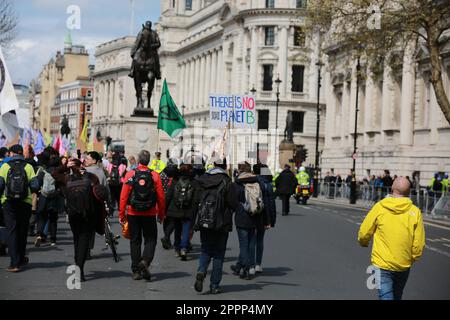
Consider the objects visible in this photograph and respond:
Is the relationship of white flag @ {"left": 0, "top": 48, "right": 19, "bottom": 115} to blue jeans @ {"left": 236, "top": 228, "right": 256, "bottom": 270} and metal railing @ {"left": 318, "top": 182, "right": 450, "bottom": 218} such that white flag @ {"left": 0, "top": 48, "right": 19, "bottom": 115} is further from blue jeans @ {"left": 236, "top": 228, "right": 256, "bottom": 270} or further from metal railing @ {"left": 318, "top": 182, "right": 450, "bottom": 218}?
metal railing @ {"left": 318, "top": 182, "right": 450, "bottom": 218}

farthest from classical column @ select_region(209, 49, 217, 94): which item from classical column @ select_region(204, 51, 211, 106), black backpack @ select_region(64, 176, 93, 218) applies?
black backpack @ select_region(64, 176, 93, 218)

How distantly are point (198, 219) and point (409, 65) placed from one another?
40000 millimetres

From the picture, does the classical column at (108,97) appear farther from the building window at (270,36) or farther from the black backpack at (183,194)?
the black backpack at (183,194)

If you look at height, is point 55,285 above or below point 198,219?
below

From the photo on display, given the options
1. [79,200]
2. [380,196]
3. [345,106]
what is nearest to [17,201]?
[79,200]

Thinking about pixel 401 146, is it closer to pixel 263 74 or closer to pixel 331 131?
pixel 331 131


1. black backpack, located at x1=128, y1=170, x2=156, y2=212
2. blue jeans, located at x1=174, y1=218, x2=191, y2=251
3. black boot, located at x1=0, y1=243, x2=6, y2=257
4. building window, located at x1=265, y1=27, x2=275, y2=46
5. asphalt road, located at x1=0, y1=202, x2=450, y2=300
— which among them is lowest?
asphalt road, located at x1=0, y1=202, x2=450, y2=300

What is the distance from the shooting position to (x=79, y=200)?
46.8 feet

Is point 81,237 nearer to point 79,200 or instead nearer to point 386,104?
point 79,200

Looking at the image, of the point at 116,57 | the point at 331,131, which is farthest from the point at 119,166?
the point at 116,57

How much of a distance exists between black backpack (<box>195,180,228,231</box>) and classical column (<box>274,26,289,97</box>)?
276 feet

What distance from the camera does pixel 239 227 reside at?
52.0ft

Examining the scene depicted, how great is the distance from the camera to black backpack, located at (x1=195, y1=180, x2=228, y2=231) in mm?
13602


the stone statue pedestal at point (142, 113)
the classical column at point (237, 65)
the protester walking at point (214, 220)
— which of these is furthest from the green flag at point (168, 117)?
the classical column at point (237, 65)
